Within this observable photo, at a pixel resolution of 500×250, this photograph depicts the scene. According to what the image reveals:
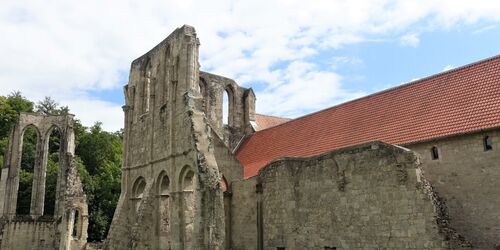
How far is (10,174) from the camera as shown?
2888cm

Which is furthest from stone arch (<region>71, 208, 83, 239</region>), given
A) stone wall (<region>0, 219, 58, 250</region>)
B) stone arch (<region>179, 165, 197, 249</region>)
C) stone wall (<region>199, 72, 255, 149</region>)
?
stone arch (<region>179, 165, 197, 249</region>)

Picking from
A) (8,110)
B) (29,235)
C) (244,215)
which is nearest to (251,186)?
(244,215)

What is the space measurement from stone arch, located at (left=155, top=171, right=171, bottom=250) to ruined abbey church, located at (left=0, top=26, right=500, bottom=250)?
44 mm

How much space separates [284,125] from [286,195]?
7.37 m

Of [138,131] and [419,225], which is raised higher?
[138,131]

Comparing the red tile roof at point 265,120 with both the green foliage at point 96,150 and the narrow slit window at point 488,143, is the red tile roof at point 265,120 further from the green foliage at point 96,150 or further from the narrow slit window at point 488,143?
the green foliage at point 96,150

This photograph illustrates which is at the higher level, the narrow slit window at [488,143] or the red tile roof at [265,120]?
the red tile roof at [265,120]

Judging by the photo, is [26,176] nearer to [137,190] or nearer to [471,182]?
[137,190]

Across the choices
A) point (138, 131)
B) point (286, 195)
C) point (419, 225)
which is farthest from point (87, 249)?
point (419, 225)

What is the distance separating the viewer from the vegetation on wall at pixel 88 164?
3497 cm

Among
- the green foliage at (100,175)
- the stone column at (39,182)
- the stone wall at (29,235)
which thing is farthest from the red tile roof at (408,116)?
the green foliage at (100,175)

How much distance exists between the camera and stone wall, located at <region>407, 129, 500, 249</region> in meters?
13.3

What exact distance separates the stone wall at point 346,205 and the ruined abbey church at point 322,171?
0.03 meters

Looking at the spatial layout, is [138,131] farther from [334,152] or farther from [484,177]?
[484,177]
